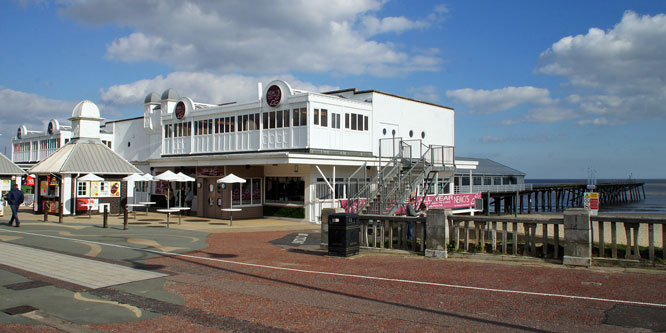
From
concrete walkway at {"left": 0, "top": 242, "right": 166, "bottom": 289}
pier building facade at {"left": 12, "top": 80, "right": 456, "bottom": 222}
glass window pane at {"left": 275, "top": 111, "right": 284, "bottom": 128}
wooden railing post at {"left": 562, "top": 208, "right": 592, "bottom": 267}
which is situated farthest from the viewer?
glass window pane at {"left": 275, "top": 111, "right": 284, "bottom": 128}

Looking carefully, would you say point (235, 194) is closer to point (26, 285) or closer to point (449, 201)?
point (449, 201)

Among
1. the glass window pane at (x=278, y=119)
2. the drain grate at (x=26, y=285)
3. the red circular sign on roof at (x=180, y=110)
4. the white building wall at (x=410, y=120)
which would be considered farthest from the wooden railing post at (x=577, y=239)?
the red circular sign on roof at (x=180, y=110)

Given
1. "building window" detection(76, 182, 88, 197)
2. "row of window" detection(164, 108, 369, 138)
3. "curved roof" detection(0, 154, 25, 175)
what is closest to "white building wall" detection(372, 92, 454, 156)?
"row of window" detection(164, 108, 369, 138)

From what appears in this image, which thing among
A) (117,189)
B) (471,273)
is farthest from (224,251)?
(117,189)

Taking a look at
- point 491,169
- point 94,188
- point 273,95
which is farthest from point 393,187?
point 491,169

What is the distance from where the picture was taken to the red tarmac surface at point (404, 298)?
22.1 feet

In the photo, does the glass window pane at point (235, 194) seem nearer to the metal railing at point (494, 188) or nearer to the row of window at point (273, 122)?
the row of window at point (273, 122)

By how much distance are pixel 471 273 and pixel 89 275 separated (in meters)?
7.89

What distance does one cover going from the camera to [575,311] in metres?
7.15

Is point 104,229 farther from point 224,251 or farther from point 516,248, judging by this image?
point 516,248

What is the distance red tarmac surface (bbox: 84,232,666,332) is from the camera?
674cm

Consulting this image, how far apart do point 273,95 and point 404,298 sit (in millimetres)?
18799

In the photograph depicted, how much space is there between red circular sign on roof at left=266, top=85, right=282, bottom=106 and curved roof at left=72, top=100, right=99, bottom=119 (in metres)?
12.0

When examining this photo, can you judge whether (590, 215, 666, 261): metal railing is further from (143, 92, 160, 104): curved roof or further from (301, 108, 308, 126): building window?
(143, 92, 160, 104): curved roof
